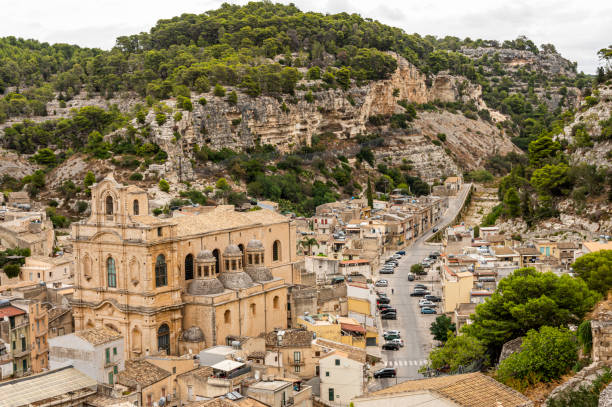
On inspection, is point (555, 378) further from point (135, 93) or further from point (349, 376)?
point (135, 93)

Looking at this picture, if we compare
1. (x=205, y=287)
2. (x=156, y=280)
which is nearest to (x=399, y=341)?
(x=205, y=287)

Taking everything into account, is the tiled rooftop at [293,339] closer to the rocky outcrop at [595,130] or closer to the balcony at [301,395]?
the balcony at [301,395]

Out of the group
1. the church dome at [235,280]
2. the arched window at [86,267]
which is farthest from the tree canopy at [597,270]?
the arched window at [86,267]

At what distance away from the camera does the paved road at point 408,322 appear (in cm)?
4600

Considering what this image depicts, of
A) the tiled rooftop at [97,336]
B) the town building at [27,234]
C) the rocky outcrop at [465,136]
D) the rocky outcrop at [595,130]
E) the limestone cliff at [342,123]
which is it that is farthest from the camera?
the rocky outcrop at [465,136]

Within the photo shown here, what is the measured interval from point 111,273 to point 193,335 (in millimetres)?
5497

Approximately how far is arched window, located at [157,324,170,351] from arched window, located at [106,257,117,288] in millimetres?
3451

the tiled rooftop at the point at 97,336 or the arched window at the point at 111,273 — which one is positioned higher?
the arched window at the point at 111,273

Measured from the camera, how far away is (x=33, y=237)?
223ft

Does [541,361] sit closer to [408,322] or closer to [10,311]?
[408,322]

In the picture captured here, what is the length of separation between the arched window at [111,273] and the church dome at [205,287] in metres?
3.92

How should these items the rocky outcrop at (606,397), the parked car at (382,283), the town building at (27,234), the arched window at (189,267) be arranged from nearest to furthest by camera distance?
the rocky outcrop at (606,397)
the arched window at (189,267)
the parked car at (382,283)
the town building at (27,234)

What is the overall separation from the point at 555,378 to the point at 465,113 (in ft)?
407

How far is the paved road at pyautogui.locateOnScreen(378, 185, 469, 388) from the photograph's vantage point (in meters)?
46.0
